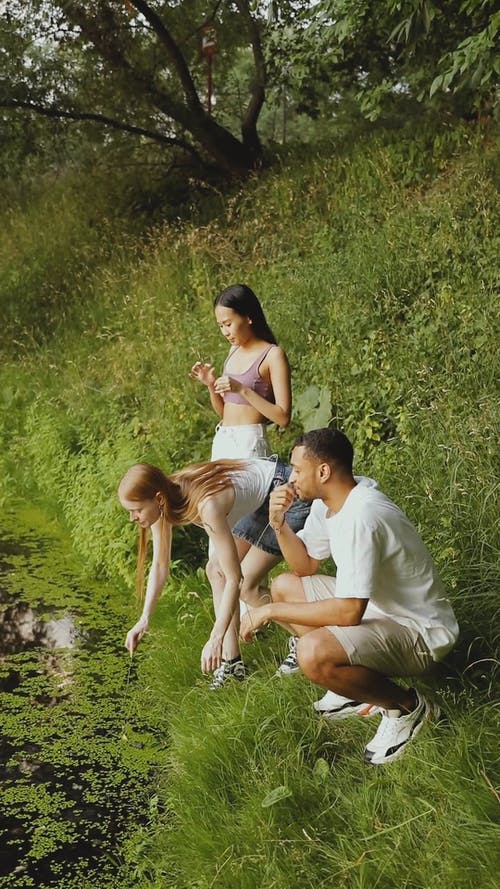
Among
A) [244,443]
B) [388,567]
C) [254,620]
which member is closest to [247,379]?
[244,443]

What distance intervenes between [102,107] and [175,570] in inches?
350

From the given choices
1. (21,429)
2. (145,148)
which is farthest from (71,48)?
(21,429)

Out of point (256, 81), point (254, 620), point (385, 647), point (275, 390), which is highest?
point (256, 81)

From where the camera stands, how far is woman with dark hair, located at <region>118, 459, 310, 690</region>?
380 cm

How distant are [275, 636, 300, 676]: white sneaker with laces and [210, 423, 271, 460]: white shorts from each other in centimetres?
86

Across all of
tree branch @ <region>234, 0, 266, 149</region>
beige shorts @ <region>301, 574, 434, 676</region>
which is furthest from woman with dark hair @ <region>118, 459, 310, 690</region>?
tree branch @ <region>234, 0, 266, 149</region>

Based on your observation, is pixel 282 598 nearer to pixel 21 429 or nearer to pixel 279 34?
pixel 21 429

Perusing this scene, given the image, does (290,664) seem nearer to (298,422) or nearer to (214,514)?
(214,514)

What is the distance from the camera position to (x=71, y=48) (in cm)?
1248

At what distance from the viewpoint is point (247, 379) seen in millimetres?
4441

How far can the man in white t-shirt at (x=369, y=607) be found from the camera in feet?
10.4

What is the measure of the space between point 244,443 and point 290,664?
3.37 ft

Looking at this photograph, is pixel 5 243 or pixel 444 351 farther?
pixel 5 243

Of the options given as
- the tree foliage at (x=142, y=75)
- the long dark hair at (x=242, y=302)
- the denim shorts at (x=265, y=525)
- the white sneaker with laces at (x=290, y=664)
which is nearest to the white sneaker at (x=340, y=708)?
the white sneaker with laces at (x=290, y=664)
